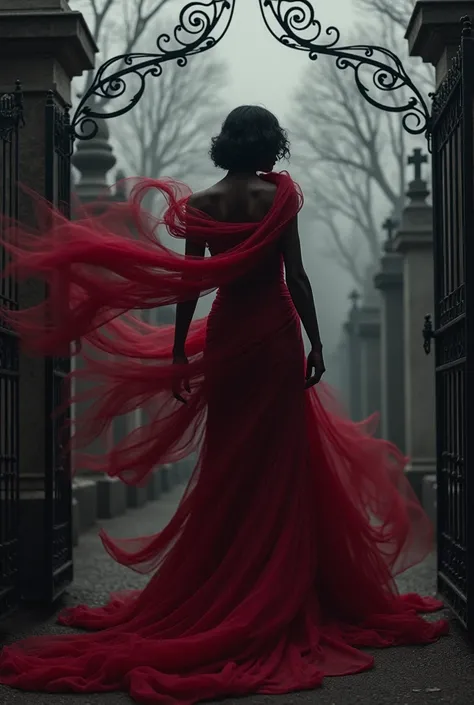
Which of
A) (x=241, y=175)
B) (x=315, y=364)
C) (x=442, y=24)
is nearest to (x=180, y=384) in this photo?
(x=315, y=364)

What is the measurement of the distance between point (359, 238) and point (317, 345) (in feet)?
150

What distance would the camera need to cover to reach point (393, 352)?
1448cm

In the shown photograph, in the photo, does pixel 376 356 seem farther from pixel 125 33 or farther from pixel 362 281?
pixel 362 281

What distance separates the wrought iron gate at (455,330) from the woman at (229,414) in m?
0.49

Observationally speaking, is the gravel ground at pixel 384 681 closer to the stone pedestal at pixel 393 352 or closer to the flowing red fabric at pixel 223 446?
the flowing red fabric at pixel 223 446

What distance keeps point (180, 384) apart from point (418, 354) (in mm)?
6820

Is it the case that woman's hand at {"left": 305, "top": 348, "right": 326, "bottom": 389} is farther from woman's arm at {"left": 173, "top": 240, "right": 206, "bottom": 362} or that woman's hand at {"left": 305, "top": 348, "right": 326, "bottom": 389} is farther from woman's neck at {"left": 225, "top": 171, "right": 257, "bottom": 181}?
woman's neck at {"left": 225, "top": 171, "right": 257, "bottom": 181}

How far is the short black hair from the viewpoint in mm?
5266

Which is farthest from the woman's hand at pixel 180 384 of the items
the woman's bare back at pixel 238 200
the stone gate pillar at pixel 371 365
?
the stone gate pillar at pixel 371 365

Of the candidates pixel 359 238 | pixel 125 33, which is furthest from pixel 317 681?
pixel 359 238

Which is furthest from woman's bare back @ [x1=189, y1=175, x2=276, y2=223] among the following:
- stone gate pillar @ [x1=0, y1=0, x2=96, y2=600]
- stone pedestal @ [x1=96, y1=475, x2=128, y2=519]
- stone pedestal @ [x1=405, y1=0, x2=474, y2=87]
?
stone pedestal @ [x1=96, y1=475, x2=128, y2=519]

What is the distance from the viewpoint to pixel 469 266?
16.8 feet

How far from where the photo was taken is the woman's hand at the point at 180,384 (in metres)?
5.25

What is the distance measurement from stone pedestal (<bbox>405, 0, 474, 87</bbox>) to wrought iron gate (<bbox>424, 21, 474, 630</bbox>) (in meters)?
0.32
